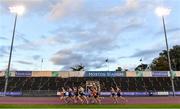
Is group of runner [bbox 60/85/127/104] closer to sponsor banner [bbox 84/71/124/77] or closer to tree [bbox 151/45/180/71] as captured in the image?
sponsor banner [bbox 84/71/124/77]

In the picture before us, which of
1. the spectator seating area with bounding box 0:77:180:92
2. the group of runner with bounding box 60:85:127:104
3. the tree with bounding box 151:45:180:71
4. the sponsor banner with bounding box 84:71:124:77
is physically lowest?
the group of runner with bounding box 60:85:127:104

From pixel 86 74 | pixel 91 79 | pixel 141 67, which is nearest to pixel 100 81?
pixel 91 79

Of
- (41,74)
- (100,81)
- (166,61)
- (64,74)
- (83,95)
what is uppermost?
(166,61)

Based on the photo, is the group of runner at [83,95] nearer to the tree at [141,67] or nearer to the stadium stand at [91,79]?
the stadium stand at [91,79]

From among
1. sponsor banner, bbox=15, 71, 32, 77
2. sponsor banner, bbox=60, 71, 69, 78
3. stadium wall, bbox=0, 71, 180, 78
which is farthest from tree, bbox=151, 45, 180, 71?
sponsor banner, bbox=15, 71, 32, 77

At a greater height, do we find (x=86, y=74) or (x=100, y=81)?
(x=86, y=74)

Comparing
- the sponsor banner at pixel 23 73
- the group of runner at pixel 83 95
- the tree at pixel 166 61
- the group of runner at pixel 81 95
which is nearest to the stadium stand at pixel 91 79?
the sponsor banner at pixel 23 73

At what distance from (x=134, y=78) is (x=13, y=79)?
93.6 ft

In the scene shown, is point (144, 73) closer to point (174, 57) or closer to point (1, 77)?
point (1, 77)

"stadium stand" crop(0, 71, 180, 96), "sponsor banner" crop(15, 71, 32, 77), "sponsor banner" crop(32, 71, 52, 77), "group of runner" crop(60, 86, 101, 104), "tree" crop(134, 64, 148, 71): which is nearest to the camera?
"group of runner" crop(60, 86, 101, 104)

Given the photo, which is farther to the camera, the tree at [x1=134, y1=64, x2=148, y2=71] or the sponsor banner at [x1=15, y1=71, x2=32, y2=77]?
the tree at [x1=134, y1=64, x2=148, y2=71]

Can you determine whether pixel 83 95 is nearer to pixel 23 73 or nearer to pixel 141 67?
pixel 23 73

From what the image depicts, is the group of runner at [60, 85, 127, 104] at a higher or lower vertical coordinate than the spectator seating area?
lower

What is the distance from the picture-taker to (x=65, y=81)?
67188 millimetres
